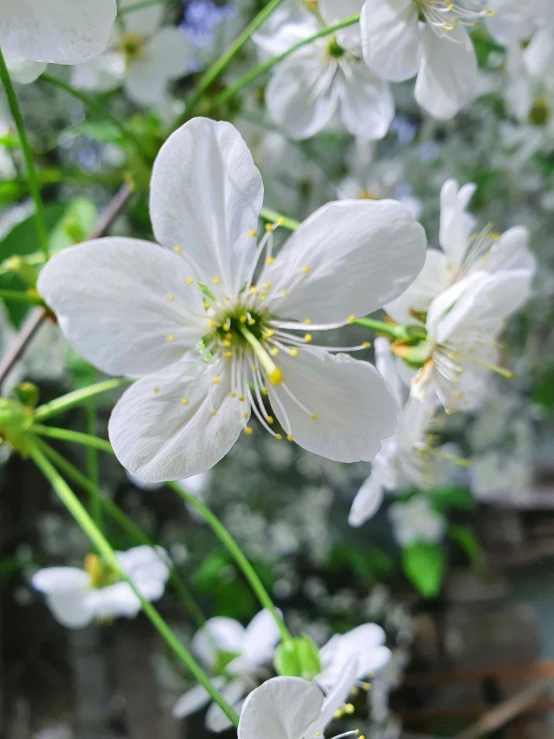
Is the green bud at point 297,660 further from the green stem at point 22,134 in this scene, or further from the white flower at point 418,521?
the white flower at point 418,521

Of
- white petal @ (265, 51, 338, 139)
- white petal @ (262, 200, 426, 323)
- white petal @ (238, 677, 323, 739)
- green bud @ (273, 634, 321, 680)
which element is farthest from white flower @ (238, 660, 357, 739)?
white petal @ (265, 51, 338, 139)

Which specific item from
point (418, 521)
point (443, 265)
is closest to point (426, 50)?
point (443, 265)

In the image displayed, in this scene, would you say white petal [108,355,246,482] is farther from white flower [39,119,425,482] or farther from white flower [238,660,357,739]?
white flower [238,660,357,739]

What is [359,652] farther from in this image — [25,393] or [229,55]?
[229,55]

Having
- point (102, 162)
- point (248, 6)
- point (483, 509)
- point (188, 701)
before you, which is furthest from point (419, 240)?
point (483, 509)

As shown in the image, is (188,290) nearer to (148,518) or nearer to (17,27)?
(17,27)
